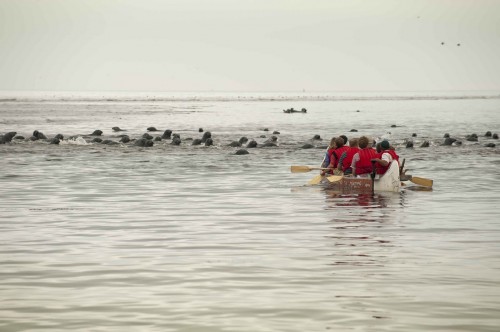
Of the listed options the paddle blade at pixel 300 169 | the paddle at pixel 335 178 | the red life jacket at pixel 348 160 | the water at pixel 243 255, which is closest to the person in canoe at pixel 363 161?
the paddle at pixel 335 178

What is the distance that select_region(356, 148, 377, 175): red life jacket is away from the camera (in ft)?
98.7

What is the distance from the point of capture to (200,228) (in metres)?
21.9

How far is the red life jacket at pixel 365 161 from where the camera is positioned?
98.7 feet

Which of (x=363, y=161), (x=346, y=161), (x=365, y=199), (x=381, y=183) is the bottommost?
(x=365, y=199)

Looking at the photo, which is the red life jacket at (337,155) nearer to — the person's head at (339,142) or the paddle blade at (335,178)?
the person's head at (339,142)

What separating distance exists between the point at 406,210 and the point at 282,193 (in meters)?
5.50

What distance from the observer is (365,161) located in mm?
30125

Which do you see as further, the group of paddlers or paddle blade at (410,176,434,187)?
paddle blade at (410,176,434,187)

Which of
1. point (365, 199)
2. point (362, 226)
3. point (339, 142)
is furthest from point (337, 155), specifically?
point (362, 226)

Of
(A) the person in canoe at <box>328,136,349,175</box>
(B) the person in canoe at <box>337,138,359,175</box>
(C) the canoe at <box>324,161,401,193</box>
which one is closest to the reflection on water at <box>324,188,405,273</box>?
(C) the canoe at <box>324,161,401,193</box>

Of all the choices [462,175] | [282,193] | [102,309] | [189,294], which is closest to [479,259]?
[189,294]

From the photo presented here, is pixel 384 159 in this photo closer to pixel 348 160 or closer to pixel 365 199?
pixel 348 160

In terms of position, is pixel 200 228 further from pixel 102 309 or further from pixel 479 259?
pixel 102 309

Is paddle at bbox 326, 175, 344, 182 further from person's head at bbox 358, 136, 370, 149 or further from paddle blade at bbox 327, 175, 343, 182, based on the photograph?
person's head at bbox 358, 136, 370, 149
